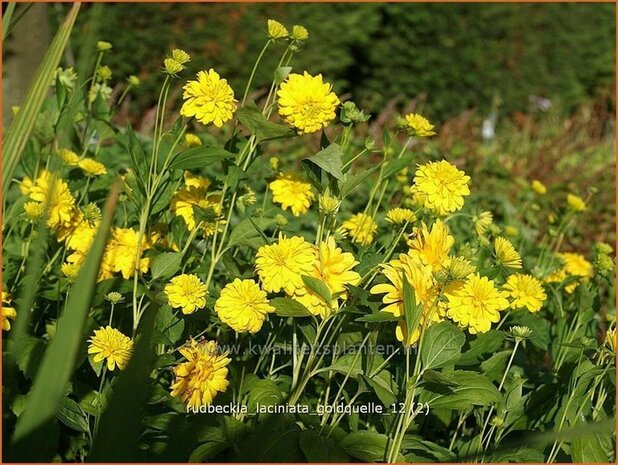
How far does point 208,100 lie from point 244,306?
39cm

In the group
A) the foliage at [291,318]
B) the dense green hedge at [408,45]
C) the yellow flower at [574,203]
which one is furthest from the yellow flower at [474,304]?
the dense green hedge at [408,45]

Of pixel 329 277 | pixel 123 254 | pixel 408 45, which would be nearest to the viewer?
pixel 329 277

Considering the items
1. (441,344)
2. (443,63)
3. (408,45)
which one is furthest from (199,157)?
(443,63)

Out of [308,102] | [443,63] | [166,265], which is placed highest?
[308,102]

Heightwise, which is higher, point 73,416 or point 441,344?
point 441,344

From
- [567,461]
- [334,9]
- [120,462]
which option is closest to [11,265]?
[120,462]

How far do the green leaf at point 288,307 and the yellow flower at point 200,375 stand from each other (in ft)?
0.41

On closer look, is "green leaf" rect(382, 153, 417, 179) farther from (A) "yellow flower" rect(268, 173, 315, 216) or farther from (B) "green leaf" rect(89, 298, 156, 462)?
(B) "green leaf" rect(89, 298, 156, 462)

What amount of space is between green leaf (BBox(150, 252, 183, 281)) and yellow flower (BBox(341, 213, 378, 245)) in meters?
0.43

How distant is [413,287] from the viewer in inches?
56.7

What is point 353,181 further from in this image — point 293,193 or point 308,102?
point 293,193

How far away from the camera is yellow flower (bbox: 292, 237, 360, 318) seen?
58.3 inches

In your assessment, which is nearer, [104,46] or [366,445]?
[366,445]

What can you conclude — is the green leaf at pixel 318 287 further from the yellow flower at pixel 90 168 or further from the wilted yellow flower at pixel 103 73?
the wilted yellow flower at pixel 103 73
